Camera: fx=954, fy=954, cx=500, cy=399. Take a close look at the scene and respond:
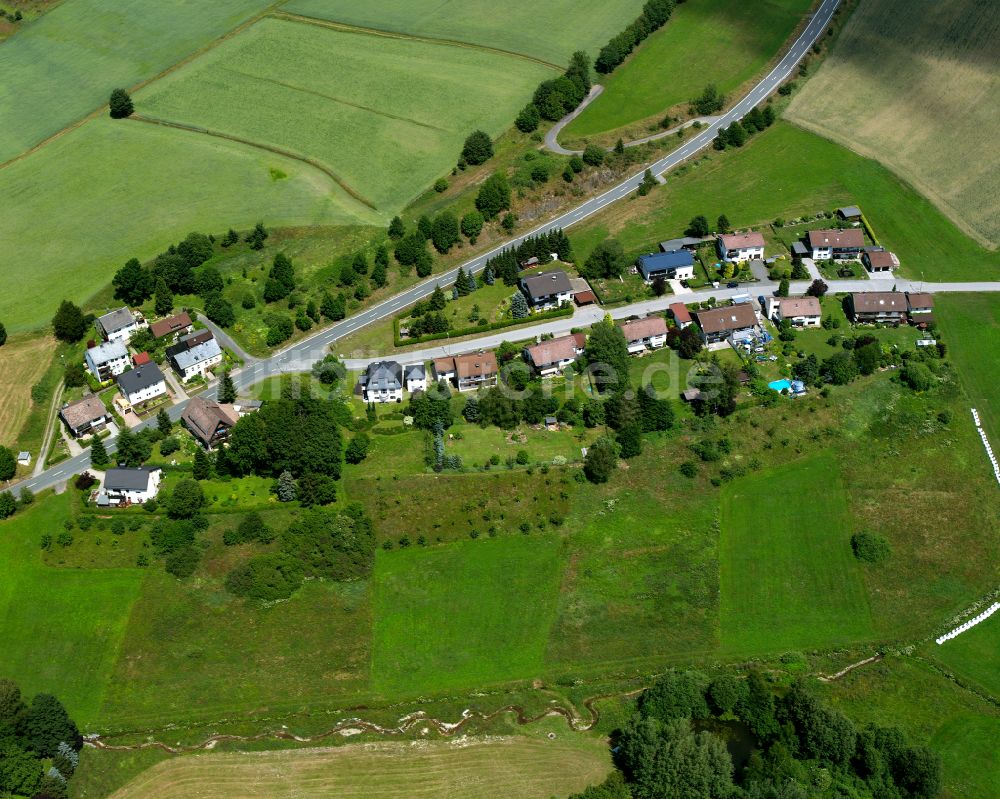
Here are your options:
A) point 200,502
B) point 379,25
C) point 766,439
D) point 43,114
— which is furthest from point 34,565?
point 379,25

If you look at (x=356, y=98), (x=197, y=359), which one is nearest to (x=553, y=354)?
(x=197, y=359)

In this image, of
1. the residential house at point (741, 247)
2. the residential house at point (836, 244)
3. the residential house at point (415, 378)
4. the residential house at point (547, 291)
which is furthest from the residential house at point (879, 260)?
the residential house at point (415, 378)

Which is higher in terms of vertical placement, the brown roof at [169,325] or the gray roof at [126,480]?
the brown roof at [169,325]

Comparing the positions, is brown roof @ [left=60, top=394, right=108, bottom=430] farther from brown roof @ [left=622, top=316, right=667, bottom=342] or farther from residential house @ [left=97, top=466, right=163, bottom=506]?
brown roof @ [left=622, top=316, right=667, bottom=342]

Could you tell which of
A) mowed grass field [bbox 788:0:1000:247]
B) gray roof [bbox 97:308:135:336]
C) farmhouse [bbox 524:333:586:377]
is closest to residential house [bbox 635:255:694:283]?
farmhouse [bbox 524:333:586:377]

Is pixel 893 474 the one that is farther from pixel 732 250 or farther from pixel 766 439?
pixel 732 250

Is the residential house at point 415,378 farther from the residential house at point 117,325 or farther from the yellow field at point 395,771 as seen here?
the yellow field at point 395,771
